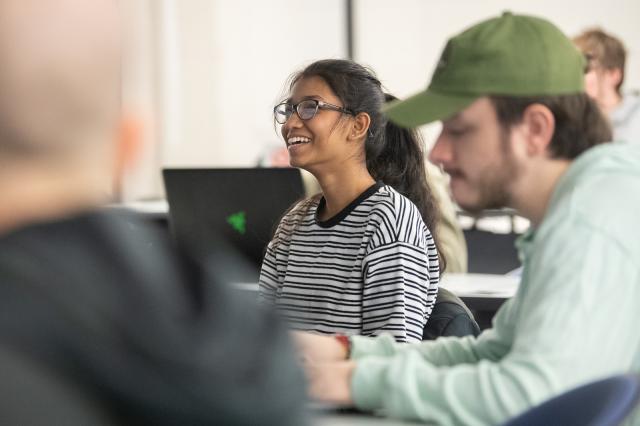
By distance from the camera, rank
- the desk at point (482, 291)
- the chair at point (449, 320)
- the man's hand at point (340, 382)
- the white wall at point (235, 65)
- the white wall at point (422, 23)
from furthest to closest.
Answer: the white wall at point (422, 23)
the white wall at point (235, 65)
the desk at point (482, 291)
the chair at point (449, 320)
the man's hand at point (340, 382)

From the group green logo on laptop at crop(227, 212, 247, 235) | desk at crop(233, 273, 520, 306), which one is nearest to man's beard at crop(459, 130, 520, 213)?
desk at crop(233, 273, 520, 306)

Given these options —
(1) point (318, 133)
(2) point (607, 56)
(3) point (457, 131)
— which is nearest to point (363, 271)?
(1) point (318, 133)

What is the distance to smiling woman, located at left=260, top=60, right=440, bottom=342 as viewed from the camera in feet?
7.34

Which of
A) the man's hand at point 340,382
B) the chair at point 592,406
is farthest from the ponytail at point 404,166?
the chair at point 592,406

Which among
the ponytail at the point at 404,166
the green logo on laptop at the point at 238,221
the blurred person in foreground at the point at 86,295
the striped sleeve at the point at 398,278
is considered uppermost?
the blurred person in foreground at the point at 86,295

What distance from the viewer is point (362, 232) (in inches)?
91.5

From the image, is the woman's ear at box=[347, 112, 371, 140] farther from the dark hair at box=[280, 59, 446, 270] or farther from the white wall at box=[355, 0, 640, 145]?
the white wall at box=[355, 0, 640, 145]

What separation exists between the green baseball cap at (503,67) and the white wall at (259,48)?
3.97 meters

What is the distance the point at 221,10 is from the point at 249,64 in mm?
440

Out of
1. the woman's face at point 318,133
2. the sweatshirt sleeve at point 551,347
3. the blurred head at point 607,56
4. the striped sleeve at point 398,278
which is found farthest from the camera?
the blurred head at point 607,56

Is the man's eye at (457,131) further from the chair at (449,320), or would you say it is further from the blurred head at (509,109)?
the chair at (449,320)

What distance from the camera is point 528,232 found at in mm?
1622

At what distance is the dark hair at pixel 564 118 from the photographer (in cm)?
162

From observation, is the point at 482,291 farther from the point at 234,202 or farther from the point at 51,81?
the point at 51,81
